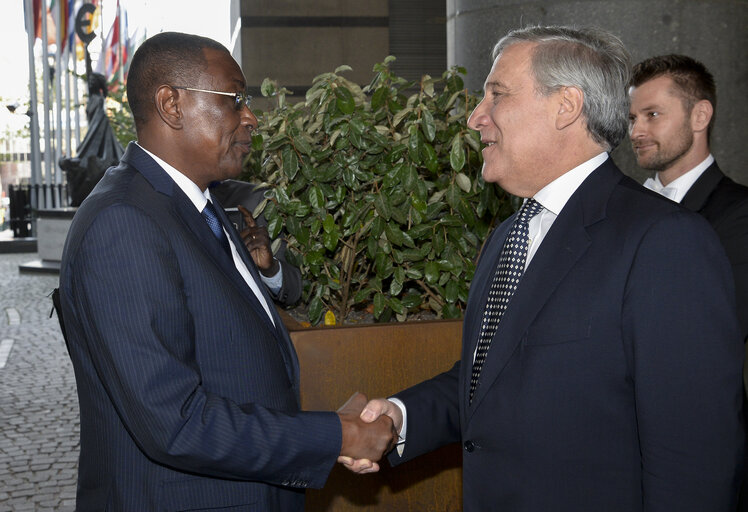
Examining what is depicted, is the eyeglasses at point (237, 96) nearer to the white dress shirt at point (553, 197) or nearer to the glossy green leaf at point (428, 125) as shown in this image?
the white dress shirt at point (553, 197)

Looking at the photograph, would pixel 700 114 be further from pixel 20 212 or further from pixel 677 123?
pixel 20 212

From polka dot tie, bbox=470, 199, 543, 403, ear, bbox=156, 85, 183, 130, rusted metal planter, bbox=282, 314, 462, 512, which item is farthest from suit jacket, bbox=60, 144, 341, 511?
rusted metal planter, bbox=282, 314, 462, 512

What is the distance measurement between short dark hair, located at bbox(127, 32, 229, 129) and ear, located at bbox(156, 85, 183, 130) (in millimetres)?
17

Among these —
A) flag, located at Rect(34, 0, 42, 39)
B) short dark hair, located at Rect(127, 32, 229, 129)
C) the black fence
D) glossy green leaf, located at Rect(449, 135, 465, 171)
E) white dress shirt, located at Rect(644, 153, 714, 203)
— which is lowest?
the black fence

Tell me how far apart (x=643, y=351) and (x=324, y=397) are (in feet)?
6.09

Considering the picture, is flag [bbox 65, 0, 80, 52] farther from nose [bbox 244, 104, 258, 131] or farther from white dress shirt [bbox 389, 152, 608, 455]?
white dress shirt [bbox 389, 152, 608, 455]

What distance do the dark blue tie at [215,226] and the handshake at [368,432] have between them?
22.5 inches

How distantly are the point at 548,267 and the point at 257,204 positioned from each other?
2.68 metres

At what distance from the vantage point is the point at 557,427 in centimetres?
188

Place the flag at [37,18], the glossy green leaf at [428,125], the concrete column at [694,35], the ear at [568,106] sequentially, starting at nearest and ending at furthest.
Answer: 1. the ear at [568,106]
2. the glossy green leaf at [428,125]
3. the concrete column at [694,35]
4. the flag at [37,18]

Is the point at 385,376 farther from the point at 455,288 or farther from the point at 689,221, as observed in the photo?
the point at 689,221

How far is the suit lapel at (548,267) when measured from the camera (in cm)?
189

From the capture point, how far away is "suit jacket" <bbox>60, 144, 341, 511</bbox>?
1.81 metres

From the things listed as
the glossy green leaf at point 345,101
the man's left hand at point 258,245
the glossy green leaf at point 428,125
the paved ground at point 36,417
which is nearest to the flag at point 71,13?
the paved ground at point 36,417
